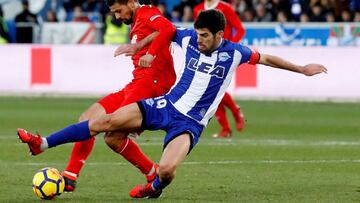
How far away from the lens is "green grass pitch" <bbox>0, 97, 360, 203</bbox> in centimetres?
1032

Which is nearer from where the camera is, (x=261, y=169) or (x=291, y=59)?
(x=261, y=169)

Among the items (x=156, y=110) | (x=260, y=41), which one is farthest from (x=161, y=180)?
(x=260, y=41)

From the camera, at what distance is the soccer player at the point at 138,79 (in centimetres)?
1035

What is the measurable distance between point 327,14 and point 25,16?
7676 mm

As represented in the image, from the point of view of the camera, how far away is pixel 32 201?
9.76 metres

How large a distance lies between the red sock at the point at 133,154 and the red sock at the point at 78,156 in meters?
0.31

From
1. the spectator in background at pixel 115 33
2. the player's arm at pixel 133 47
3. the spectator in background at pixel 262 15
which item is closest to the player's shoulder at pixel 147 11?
the player's arm at pixel 133 47

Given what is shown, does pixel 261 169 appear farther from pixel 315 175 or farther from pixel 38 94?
pixel 38 94

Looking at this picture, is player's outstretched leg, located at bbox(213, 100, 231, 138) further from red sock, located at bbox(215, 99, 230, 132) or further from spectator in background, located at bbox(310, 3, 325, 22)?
spectator in background, located at bbox(310, 3, 325, 22)

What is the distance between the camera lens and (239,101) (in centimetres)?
2330

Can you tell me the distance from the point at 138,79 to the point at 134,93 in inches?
10.0

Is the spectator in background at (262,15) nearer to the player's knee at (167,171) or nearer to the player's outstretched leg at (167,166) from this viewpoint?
the player's outstretched leg at (167,166)

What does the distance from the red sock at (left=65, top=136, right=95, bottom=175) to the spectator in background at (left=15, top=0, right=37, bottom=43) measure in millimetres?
16724

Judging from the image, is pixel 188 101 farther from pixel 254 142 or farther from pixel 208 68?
pixel 254 142
